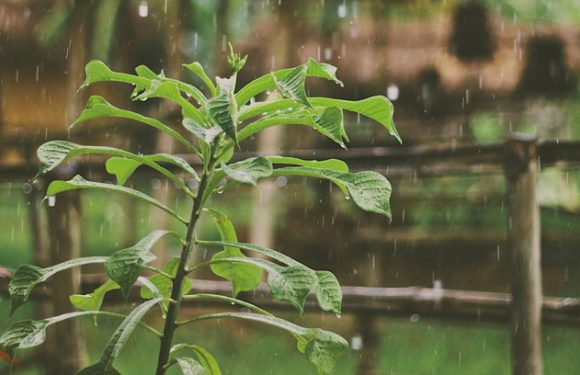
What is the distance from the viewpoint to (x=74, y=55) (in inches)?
217

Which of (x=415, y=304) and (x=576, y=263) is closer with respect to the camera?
(x=415, y=304)

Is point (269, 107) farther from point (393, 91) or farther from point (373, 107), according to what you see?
point (393, 91)

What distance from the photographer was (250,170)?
0.77 meters

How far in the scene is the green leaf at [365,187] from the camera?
804 mm

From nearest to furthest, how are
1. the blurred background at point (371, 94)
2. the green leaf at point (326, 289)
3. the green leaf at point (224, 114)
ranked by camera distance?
the green leaf at point (224, 114), the green leaf at point (326, 289), the blurred background at point (371, 94)

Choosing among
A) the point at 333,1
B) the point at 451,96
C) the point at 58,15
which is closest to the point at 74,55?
the point at 58,15

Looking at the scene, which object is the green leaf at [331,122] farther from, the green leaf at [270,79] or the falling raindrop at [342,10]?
the falling raindrop at [342,10]

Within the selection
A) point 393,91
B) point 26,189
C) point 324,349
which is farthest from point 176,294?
point 393,91

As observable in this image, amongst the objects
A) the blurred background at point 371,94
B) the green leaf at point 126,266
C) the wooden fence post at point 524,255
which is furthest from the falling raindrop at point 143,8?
the green leaf at point 126,266

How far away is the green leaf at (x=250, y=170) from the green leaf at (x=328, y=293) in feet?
0.44

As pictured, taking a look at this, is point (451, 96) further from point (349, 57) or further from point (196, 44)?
point (196, 44)

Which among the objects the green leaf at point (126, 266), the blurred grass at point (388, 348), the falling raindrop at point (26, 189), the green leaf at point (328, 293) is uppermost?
the falling raindrop at point (26, 189)

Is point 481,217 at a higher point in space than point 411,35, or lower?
lower

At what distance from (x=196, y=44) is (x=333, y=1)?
4.61 feet
